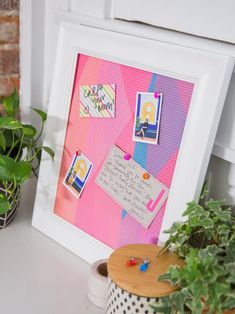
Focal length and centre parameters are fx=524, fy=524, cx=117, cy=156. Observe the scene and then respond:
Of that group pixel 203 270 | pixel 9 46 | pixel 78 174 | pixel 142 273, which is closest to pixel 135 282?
pixel 142 273

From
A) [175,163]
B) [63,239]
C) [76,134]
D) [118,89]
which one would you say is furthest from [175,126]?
[63,239]

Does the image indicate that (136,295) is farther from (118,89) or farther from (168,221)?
(118,89)

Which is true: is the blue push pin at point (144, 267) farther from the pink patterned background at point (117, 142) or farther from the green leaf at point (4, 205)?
the green leaf at point (4, 205)

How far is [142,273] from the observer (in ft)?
3.14

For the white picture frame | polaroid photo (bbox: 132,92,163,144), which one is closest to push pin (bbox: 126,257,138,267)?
the white picture frame

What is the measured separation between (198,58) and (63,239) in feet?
1.89

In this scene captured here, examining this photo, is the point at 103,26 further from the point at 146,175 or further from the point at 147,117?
the point at 146,175

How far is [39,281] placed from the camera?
46.8 inches

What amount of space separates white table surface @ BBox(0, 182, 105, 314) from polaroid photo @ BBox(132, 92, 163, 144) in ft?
1.15

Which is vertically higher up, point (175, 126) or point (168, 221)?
point (175, 126)

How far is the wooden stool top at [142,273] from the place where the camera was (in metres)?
0.92

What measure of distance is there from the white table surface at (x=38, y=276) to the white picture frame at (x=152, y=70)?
4 cm

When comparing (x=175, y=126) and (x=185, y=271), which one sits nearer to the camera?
(x=185, y=271)

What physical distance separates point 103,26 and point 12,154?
0.42 metres
